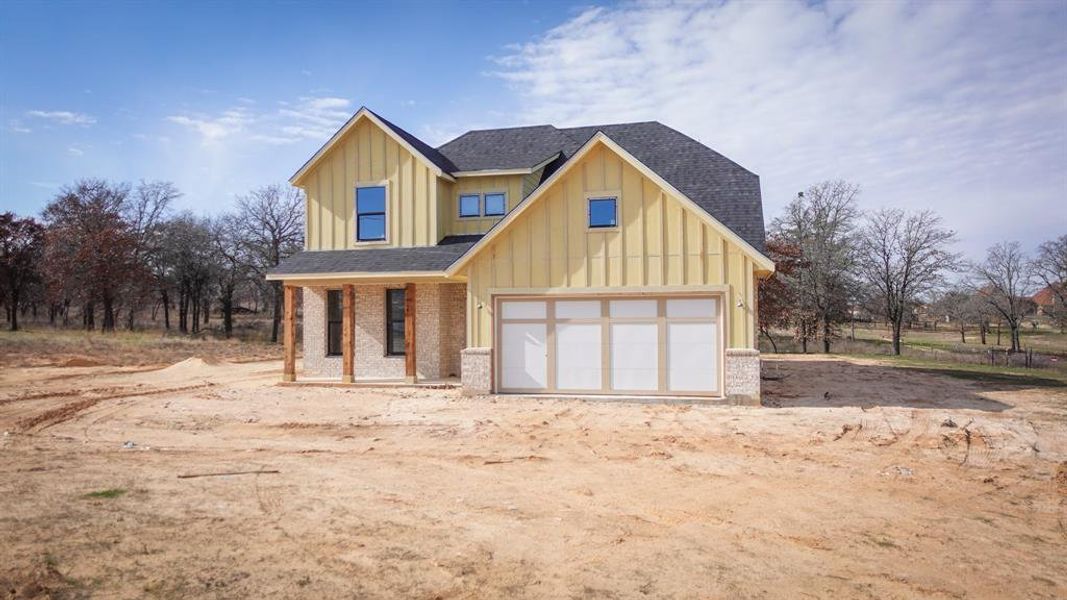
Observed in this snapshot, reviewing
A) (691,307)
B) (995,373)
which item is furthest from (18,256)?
(995,373)

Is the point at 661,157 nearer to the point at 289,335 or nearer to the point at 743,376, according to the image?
the point at 743,376

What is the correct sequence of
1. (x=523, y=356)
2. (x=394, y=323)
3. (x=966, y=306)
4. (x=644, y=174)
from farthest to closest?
1. (x=966, y=306)
2. (x=394, y=323)
3. (x=523, y=356)
4. (x=644, y=174)

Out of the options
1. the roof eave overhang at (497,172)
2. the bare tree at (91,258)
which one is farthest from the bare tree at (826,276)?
the bare tree at (91,258)

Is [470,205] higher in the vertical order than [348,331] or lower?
higher

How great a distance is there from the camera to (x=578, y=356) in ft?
51.4

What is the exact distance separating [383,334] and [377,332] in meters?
0.20

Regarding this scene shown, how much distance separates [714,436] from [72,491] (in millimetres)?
9283

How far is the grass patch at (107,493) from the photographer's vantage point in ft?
24.0

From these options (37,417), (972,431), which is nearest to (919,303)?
(972,431)

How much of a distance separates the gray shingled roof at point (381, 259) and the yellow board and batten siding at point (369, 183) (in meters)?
0.42

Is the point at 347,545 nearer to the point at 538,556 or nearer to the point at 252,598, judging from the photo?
the point at 252,598

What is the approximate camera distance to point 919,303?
37906 millimetres

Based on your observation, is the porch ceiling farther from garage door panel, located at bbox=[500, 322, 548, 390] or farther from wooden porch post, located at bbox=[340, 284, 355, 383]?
garage door panel, located at bbox=[500, 322, 548, 390]

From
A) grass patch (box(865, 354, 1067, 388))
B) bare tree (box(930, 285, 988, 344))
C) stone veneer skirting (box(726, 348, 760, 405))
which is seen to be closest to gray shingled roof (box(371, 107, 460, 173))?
stone veneer skirting (box(726, 348, 760, 405))
